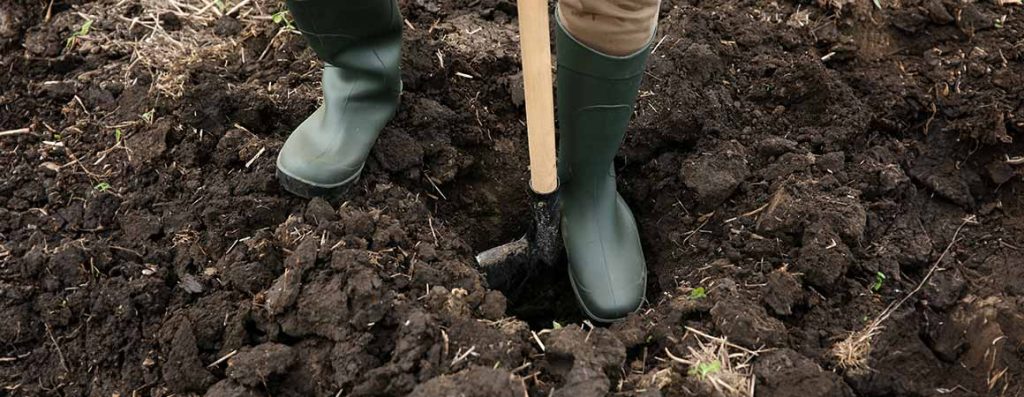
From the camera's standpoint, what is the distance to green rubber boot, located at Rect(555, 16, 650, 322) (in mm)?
2086

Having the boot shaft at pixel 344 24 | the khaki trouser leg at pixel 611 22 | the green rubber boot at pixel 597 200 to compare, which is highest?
the khaki trouser leg at pixel 611 22

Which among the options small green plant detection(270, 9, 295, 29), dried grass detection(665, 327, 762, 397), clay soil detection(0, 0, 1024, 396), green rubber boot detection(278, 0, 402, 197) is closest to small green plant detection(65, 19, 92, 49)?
clay soil detection(0, 0, 1024, 396)

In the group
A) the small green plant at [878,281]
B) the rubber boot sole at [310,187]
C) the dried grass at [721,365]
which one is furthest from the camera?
the rubber boot sole at [310,187]

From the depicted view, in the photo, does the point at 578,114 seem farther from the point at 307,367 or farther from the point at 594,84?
the point at 307,367

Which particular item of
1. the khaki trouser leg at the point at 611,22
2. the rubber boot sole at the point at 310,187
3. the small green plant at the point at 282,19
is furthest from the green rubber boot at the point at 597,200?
the small green plant at the point at 282,19

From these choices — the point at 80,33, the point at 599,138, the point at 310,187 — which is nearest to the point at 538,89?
the point at 599,138

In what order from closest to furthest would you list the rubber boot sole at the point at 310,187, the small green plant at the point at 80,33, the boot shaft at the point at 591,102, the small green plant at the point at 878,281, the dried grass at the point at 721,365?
1. the dried grass at the point at 721,365
2. the boot shaft at the point at 591,102
3. the small green plant at the point at 878,281
4. the rubber boot sole at the point at 310,187
5. the small green plant at the point at 80,33

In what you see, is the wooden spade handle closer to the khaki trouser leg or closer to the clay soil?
the khaki trouser leg

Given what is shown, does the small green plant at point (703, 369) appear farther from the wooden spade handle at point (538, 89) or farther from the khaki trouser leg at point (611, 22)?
the khaki trouser leg at point (611, 22)

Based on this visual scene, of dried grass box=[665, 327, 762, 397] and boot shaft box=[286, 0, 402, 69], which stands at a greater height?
boot shaft box=[286, 0, 402, 69]

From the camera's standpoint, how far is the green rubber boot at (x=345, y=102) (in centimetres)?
217

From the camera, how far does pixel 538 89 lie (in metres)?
1.96

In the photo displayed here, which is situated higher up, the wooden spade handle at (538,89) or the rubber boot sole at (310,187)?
the wooden spade handle at (538,89)

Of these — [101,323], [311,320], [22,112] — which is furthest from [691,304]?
[22,112]
